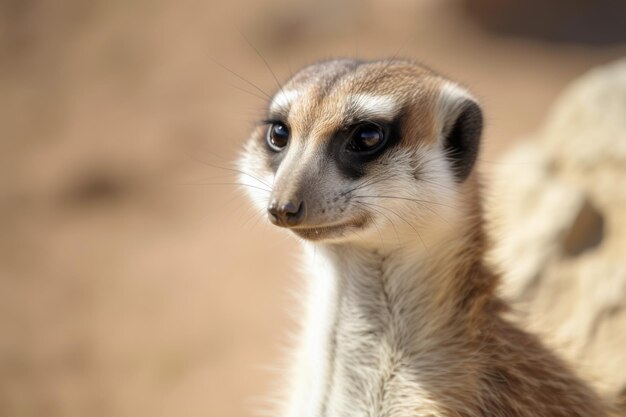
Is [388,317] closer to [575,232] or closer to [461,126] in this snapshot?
[461,126]

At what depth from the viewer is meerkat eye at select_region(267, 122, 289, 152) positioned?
2.47m

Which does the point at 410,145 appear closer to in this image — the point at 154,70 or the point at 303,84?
the point at 303,84

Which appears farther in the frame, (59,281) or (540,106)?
(540,106)

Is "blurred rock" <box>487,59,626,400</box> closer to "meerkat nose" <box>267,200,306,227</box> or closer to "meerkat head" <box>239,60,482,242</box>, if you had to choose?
"meerkat head" <box>239,60,482,242</box>

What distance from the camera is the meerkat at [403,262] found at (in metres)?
2.28

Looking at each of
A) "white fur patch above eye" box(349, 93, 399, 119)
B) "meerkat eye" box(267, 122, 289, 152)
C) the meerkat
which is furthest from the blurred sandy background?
"white fur patch above eye" box(349, 93, 399, 119)

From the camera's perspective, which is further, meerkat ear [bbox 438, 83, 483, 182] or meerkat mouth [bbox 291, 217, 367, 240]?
meerkat ear [bbox 438, 83, 483, 182]

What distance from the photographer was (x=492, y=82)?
7578 millimetres

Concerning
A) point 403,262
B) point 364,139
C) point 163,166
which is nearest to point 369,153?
point 364,139

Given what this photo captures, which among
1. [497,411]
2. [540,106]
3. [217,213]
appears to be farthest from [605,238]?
[540,106]

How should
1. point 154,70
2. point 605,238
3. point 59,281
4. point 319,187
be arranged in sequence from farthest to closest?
point 154,70 < point 59,281 < point 605,238 < point 319,187

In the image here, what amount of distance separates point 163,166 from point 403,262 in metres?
4.71

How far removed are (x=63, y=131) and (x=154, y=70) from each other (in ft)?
4.03

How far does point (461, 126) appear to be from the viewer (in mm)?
2445
